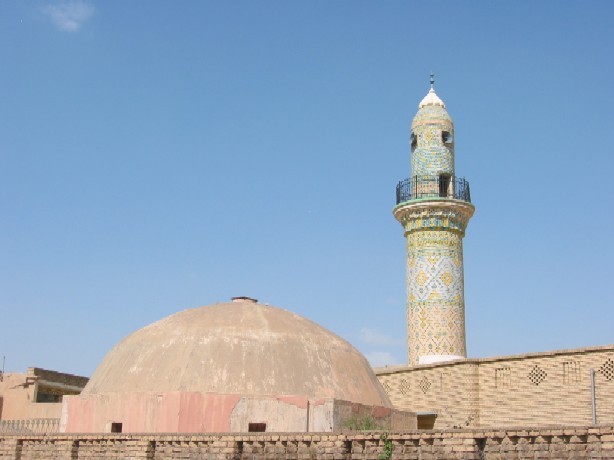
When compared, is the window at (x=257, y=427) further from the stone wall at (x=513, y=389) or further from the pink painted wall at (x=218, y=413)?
the stone wall at (x=513, y=389)

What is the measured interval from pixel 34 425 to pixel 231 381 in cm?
713

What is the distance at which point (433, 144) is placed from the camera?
26.2 m

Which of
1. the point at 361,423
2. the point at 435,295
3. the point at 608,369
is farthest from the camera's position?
the point at 435,295

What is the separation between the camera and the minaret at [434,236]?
80.1ft

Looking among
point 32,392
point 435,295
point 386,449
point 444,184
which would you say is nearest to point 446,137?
point 444,184

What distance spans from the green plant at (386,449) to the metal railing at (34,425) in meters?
9.52

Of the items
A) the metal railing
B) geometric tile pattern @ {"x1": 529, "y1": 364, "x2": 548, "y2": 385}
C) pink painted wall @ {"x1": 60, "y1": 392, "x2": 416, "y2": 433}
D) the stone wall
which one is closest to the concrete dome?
pink painted wall @ {"x1": 60, "y1": 392, "x2": 416, "y2": 433}

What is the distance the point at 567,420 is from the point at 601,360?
5.26ft

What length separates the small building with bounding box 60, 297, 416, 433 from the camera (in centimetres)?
1458

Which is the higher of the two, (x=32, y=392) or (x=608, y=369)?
(x=608, y=369)

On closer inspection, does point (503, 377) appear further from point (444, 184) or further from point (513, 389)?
point (444, 184)

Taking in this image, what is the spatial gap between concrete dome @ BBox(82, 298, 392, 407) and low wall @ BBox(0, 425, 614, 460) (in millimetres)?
2288

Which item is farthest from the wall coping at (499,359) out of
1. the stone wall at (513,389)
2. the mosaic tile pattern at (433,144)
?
the mosaic tile pattern at (433,144)

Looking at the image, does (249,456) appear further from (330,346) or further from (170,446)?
(330,346)
